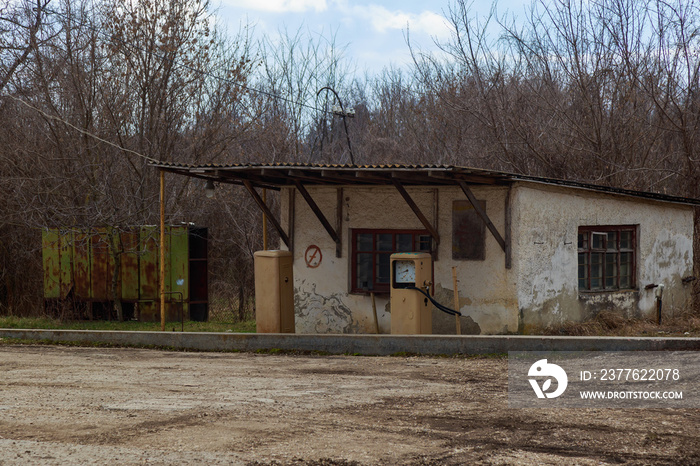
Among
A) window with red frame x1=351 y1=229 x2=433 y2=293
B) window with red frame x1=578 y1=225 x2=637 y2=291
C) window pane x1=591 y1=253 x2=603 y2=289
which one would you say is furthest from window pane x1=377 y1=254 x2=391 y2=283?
window pane x1=591 y1=253 x2=603 y2=289

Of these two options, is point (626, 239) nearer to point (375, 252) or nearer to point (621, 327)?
point (621, 327)

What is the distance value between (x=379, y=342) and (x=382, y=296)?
2.03 meters

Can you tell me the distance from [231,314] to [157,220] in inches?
120

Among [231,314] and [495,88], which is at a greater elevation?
[495,88]

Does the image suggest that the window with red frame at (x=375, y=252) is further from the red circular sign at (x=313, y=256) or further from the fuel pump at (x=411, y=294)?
the fuel pump at (x=411, y=294)

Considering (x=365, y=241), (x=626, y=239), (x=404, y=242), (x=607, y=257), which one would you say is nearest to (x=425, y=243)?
(x=404, y=242)

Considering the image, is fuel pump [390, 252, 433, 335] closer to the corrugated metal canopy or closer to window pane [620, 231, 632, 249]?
the corrugated metal canopy

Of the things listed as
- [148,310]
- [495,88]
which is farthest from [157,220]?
[495,88]

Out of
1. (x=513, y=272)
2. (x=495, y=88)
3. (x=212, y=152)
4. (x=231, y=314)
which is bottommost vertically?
(x=231, y=314)

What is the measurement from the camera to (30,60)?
19062 millimetres

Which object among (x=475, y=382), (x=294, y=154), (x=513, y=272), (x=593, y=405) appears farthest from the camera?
(x=294, y=154)

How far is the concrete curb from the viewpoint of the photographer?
34.6 ft

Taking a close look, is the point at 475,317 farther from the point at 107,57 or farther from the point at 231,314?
the point at 107,57

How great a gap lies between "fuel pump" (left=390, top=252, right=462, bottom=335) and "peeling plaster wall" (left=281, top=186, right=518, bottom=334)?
37.9 inches
